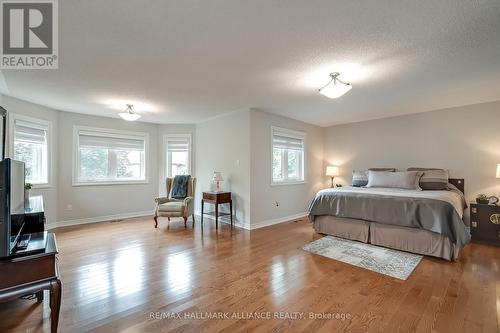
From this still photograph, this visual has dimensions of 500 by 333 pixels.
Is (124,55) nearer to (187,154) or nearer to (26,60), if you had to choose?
(26,60)

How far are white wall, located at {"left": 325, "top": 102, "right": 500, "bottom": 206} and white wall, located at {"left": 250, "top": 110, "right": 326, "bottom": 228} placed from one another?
2.52 ft

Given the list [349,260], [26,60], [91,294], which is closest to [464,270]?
[349,260]

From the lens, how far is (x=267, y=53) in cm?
235

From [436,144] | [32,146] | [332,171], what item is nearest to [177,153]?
[32,146]


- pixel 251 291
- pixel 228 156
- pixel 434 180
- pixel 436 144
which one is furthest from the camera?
pixel 228 156

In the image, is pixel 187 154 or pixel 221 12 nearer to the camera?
pixel 221 12

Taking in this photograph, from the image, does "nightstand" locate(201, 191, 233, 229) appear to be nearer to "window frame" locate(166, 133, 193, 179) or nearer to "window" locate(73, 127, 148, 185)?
"window frame" locate(166, 133, 193, 179)

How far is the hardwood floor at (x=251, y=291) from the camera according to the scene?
173 centimetres

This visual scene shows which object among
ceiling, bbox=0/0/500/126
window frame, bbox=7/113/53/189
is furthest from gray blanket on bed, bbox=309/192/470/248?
window frame, bbox=7/113/53/189

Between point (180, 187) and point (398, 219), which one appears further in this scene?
point (180, 187)

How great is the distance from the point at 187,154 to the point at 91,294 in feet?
13.4

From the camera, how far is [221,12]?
1.74m

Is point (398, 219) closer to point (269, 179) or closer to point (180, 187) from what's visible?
point (269, 179)

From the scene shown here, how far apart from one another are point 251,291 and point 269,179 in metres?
2.82
